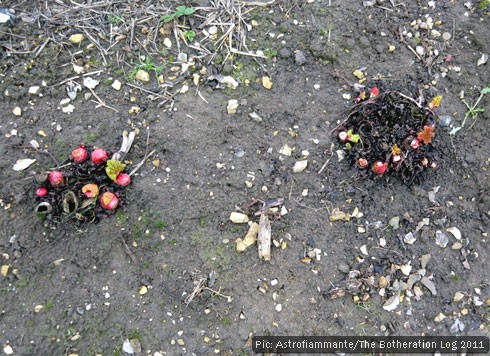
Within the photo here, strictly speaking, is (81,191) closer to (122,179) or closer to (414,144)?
(122,179)

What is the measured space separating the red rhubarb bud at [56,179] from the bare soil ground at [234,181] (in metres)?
0.16

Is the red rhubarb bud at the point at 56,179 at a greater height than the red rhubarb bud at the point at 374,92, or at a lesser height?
lesser

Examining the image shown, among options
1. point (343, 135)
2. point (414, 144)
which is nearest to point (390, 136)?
point (414, 144)

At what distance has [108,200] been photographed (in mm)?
2568

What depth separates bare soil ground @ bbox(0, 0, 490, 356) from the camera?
254cm

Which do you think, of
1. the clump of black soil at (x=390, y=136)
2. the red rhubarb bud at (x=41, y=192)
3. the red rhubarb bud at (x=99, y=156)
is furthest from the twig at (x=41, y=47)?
the clump of black soil at (x=390, y=136)

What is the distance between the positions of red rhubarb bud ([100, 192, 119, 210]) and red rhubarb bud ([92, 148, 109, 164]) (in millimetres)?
201

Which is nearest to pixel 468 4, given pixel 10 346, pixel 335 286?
pixel 335 286

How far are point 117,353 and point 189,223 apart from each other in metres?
0.76

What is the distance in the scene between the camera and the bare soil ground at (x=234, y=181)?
2.54m

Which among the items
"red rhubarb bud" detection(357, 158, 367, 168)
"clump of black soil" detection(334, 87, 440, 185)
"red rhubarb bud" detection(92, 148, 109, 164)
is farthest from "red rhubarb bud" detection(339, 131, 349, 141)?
"red rhubarb bud" detection(92, 148, 109, 164)

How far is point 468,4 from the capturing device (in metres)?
3.33

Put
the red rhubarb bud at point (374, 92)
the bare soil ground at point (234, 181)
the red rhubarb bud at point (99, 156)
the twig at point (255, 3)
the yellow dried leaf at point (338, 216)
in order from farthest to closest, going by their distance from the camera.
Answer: the twig at point (255, 3), the red rhubarb bud at point (374, 92), the yellow dried leaf at point (338, 216), the red rhubarb bud at point (99, 156), the bare soil ground at point (234, 181)

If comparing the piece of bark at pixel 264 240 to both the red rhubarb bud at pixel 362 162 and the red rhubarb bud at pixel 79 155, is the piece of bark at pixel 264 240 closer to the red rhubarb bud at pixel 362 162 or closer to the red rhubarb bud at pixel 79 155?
the red rhubarb bud at pixel 362 162
